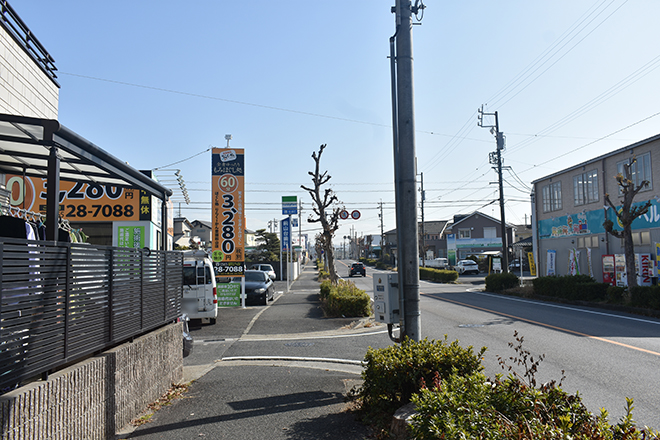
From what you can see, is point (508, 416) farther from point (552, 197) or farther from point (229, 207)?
point (552, 197)

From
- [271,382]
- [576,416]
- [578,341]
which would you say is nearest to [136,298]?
[271,382]

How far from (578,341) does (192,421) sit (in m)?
8.47

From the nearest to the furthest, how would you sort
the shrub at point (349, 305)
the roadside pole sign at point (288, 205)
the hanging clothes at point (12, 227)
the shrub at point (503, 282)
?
the hanging clothes at point (12, 227) → the shrub at point (349, 305) → the roadside pole sign at point (288, 205) → the shrub at point (503, 282)

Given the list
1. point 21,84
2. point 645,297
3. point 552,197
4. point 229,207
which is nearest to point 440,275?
point 552,197

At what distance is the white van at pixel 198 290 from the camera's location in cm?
1344

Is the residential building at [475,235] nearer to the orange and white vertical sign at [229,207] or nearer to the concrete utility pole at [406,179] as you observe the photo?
the orange and white vertical sign at [229,207]

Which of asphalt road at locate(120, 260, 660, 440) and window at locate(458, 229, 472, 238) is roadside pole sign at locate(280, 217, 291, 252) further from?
window at locate(458, 229, 472, 238)

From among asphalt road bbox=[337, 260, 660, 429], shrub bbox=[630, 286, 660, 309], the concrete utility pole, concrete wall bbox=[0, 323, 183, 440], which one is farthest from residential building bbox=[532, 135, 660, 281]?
concrete wall bbox=[0, 323, 183, 440]

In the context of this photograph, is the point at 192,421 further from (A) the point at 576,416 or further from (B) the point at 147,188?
(A) the point at 576,416

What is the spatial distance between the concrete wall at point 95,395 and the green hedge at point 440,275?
33.4 m

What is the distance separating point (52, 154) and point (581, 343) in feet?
33.3

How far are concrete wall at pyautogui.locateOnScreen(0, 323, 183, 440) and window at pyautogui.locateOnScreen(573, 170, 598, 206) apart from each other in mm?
25873

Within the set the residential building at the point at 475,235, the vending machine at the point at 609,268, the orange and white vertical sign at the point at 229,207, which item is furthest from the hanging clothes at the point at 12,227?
the residential building at the point at 475,235

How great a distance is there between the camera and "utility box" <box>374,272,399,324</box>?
5992 millimetres
